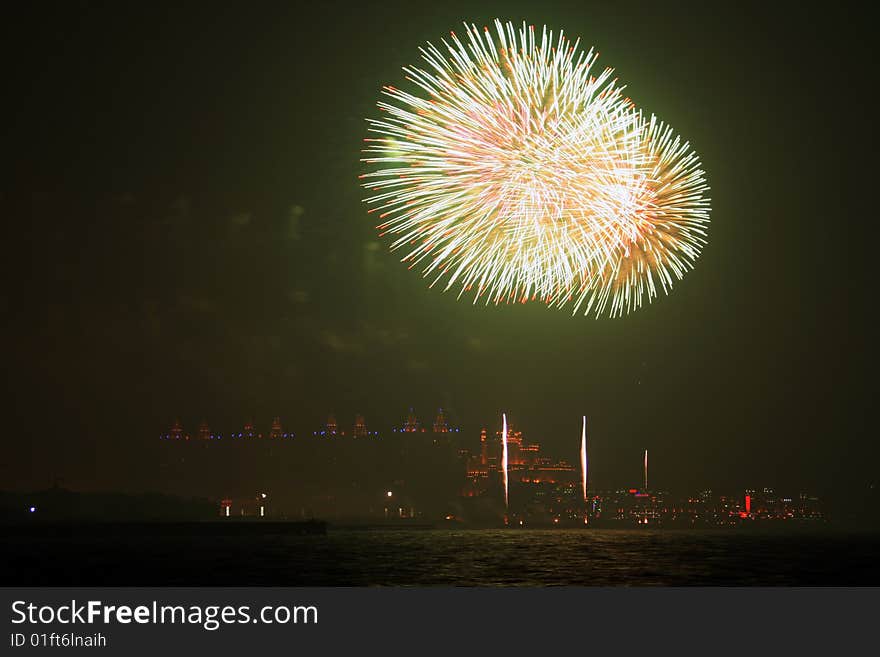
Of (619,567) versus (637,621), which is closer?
(637,621)

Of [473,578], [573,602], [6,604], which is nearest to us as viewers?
[6,604]

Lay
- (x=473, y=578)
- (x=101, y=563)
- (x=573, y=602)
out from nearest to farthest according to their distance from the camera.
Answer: (x=573, y=602) → (x=473, y=578) → (x=101, y=563)

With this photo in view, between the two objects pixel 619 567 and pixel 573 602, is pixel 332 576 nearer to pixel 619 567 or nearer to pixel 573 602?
pixel 619 567

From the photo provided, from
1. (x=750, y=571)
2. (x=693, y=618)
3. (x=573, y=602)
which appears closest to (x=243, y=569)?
(x=750, y=571)

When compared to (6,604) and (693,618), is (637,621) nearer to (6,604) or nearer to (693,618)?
(693,618)

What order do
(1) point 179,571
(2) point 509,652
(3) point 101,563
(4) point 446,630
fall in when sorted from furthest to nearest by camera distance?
(3) point 101,563 < (1) point 179,571 < (4) point 446,630 < (2) point 509,652

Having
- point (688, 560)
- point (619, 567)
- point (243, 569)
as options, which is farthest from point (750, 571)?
point (243, 569)

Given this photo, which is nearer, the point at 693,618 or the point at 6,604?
the point at 6,604

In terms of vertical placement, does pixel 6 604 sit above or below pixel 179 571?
above

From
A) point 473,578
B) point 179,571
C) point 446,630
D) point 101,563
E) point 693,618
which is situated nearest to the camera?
point 446,630

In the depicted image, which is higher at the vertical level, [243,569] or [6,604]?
[6,604]
